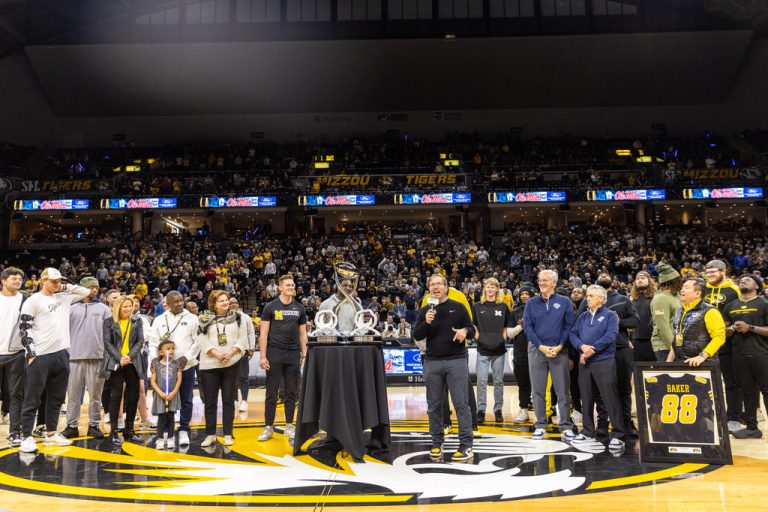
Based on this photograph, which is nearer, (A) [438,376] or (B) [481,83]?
(A) [438,376]

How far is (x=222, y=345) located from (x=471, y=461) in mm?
2960

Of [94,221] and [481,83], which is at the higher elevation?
[481,83]

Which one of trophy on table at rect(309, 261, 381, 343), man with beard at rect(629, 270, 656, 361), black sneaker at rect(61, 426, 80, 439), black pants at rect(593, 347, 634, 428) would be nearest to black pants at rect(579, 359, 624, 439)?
black pants at rect(593, 347, 634, 428)

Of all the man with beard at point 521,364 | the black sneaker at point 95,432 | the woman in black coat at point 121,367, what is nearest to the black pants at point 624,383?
the man with beard at point 521,364

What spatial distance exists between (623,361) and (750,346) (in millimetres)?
1617

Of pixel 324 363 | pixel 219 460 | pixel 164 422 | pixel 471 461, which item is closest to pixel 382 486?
pixel 471 461

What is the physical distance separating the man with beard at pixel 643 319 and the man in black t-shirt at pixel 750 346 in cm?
83

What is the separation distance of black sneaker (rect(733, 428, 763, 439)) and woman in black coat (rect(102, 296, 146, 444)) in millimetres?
6685

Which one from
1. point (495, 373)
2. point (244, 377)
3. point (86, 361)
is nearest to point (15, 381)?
point (86, 361)

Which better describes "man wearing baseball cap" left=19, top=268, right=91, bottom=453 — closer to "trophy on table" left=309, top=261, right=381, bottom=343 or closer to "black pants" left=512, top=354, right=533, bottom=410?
"trophy on table" left=309, top=261, right=381, bottom=343

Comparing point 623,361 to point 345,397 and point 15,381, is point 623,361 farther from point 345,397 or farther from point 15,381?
point 15,381

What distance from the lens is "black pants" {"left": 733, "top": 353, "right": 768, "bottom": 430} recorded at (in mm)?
6497

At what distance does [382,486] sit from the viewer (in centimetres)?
463

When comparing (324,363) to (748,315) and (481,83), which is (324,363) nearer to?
(748,315)
